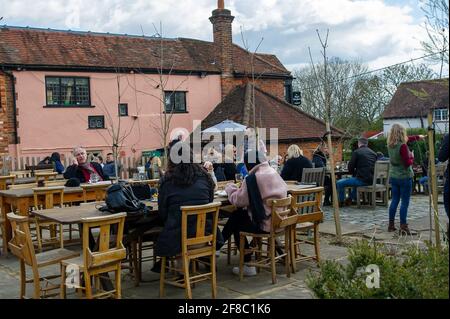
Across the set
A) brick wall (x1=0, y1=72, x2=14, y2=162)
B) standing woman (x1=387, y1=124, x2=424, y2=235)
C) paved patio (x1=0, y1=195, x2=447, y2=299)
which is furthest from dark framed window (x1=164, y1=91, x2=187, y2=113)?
standing woman (x1=387, y1=124, x2=424, y2=235)

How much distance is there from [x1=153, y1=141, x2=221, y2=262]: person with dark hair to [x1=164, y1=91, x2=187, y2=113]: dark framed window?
1777cm

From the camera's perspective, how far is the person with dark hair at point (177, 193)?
5637 mm

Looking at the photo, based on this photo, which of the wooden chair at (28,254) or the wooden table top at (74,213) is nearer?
the wooden chair at (28,254)

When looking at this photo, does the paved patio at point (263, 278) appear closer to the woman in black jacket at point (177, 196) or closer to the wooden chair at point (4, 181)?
the woman in black jacket at point (177, 196)

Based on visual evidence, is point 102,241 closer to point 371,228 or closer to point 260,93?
point 371,228

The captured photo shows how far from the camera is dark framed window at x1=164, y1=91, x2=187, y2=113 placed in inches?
927

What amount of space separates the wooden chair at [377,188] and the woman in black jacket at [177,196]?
689cm

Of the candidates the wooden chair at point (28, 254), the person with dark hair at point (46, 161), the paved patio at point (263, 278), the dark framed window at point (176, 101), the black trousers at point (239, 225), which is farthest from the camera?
the dark framed window at point (176, 101)

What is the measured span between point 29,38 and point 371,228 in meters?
17.3

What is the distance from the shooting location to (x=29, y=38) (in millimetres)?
21531

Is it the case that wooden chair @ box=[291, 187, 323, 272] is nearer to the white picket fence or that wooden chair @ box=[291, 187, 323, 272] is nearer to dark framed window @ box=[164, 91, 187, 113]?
the white picket fence

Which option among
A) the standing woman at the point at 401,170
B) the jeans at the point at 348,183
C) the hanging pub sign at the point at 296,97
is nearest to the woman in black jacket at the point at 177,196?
the standing woman at the point at 401,170
